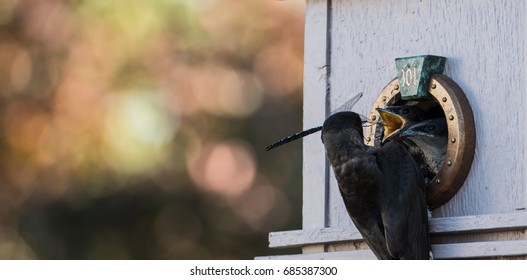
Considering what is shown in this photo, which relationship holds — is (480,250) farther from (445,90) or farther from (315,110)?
(315,110)

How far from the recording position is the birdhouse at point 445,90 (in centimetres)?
464

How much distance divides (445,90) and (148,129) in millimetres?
4699

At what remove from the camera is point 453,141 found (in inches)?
188

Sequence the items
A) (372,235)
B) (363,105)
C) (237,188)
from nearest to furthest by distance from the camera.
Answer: (372,235), (363,105), (237,188)

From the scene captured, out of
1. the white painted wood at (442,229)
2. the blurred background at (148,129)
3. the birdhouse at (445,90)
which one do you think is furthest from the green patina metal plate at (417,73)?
the blurred background at (148,129)

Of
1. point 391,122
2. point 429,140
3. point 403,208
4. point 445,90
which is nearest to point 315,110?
point 391,122

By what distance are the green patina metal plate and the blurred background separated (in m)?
4.31

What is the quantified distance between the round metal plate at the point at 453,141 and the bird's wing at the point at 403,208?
0.35 feet

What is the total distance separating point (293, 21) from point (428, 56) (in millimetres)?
4806

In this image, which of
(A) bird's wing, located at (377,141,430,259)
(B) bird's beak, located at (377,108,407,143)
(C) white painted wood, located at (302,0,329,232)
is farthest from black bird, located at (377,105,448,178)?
(C) white painted wood, located at (302,0,329,232)

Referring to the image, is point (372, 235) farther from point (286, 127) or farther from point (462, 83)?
point (286, 127)

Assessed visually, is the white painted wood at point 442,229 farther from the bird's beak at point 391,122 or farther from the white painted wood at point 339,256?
the bird's beak at point 391,122

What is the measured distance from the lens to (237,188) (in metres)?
9.26

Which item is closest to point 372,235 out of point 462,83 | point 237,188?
point 462,83
